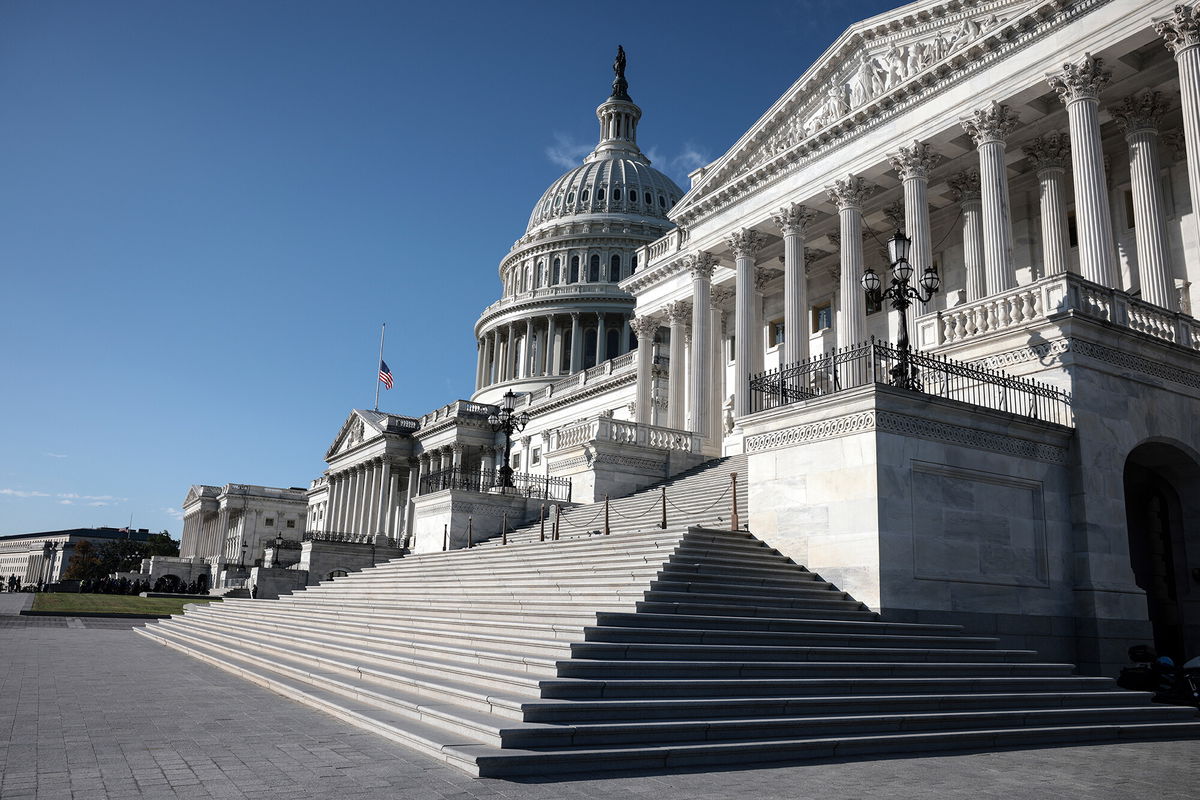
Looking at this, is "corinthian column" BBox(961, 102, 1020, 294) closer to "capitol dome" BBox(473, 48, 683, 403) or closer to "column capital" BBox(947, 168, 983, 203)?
"column capital" BBox(947, 168, 983, 203)

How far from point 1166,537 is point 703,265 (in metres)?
24.4

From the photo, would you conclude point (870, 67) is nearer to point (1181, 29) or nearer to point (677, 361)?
point (1181, 29)

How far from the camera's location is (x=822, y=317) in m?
43.1

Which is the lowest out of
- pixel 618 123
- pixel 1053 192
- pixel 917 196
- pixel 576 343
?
pixel 1053 192

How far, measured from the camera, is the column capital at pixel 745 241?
4006 cm

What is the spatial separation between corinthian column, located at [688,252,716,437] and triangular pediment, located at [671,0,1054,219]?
3482 mm

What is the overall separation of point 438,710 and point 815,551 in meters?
8.99

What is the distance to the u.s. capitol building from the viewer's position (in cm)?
1795

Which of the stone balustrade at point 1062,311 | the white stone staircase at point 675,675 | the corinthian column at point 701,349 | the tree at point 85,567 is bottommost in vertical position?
the white stone staircase at point 675,675

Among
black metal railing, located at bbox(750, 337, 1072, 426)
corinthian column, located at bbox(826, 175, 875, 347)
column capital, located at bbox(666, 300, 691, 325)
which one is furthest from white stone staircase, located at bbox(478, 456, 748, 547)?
column capital, located at bbox(666, 300, 691, 325)

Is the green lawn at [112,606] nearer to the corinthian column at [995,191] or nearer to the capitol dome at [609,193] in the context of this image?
→ the corinthian column at [995,191]

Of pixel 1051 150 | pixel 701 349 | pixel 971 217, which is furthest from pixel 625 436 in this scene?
pixel 1051 150

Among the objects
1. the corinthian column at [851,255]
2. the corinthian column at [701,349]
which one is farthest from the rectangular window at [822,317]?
the corinthian column at [851,255]

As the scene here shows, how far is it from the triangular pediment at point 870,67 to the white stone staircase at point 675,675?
2066cm
